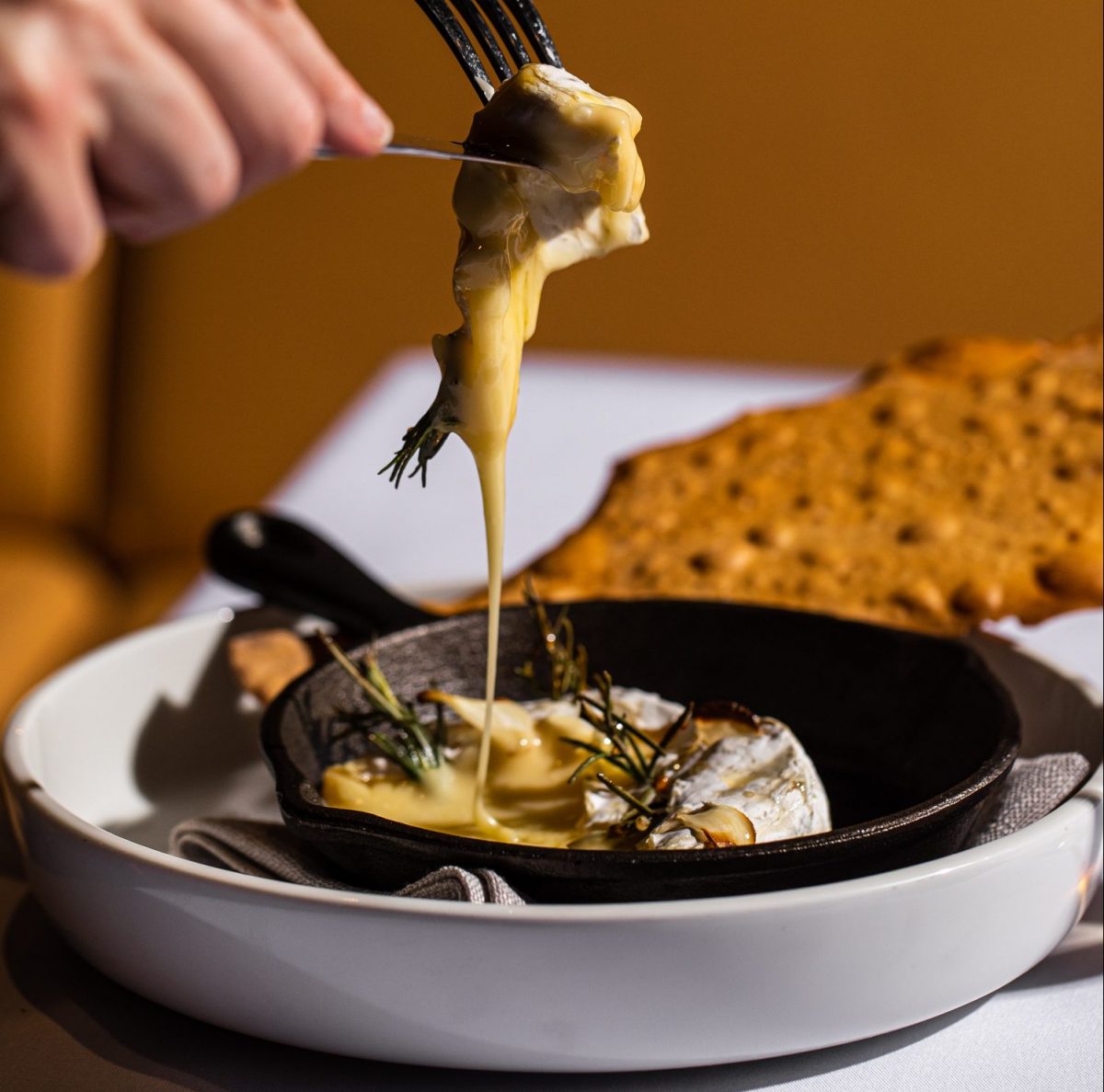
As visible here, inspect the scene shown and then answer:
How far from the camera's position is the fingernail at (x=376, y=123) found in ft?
1.80

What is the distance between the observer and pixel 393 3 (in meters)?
2.43

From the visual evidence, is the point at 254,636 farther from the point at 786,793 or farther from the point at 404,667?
the point at 786,793

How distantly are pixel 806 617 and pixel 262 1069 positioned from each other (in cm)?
50

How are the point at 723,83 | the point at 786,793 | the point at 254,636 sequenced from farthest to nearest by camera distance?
the point at 723,83
the point at 254,636
the point at 786,793

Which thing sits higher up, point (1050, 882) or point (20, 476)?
point (1050, 882)

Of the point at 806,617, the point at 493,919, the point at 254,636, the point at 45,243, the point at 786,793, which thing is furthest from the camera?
the point at 254,636

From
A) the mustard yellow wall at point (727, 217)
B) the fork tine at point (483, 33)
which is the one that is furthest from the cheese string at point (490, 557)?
the mustard yellow wall at point (727, 217)

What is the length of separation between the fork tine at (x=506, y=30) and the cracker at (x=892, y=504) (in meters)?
0.47

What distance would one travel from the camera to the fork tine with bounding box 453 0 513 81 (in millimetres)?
813

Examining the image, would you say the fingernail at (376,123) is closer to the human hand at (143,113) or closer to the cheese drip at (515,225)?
the human hand at (143,113)

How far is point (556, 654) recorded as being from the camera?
101 cm

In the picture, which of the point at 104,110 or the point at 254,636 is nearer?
the point at 104,110

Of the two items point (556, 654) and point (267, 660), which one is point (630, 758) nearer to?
point (556, 654)

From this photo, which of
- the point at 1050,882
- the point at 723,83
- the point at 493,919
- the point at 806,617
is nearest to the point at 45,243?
the point at 493,919
